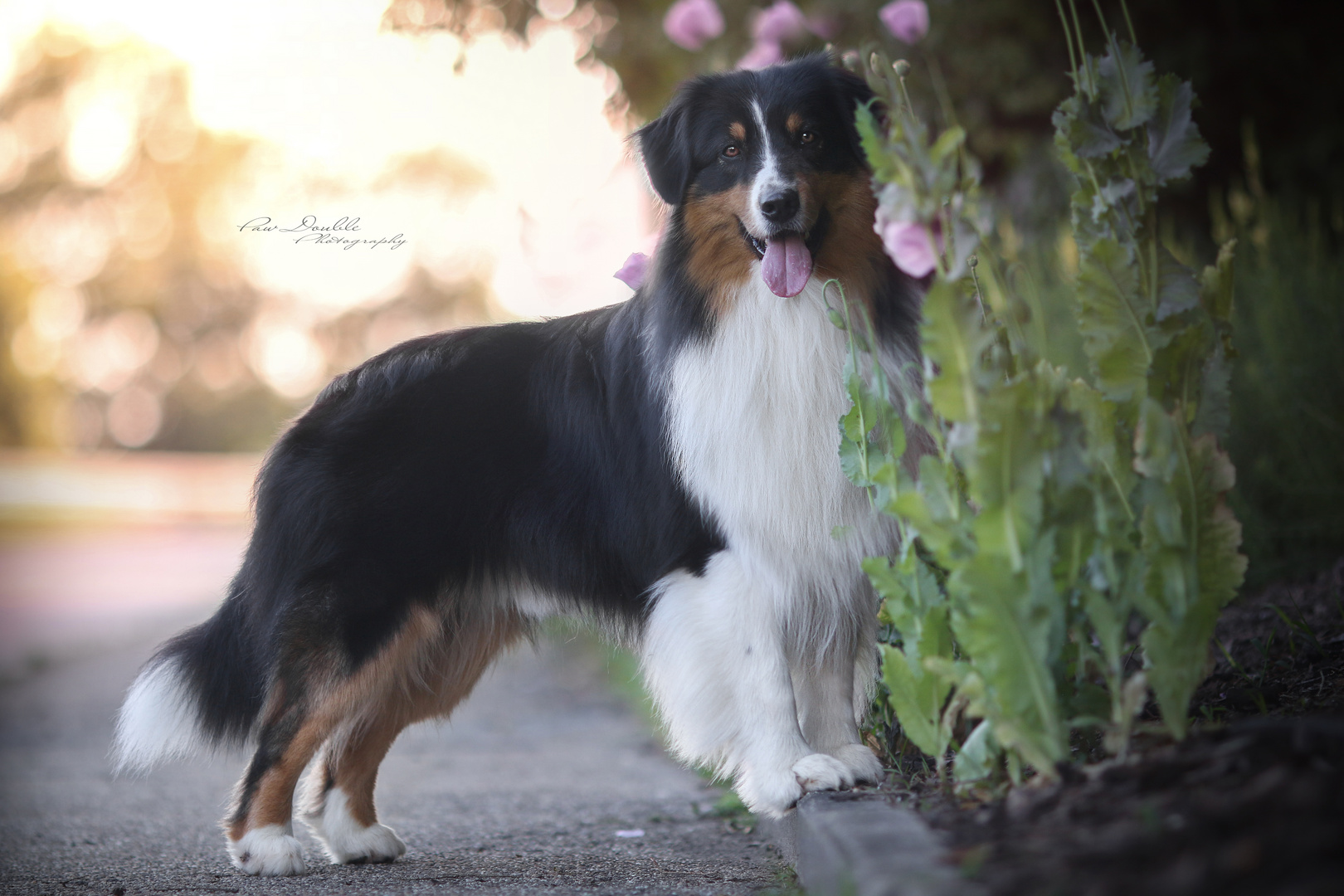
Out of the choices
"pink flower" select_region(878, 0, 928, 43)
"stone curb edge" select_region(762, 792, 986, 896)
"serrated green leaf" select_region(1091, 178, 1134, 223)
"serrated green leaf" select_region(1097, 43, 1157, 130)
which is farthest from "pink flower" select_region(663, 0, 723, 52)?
"stone curb edge" select_region(762, 792, 986, 896)

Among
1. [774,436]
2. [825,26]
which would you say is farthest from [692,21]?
[774,436]

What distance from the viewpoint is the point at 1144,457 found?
7.11 feet

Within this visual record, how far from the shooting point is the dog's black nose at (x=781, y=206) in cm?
306

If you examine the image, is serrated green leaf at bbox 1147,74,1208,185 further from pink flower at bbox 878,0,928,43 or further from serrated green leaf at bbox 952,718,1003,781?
pink flower at bbox 878,0,928,43

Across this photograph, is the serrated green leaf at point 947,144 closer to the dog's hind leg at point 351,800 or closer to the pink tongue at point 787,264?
the pink tongue at point 787,264

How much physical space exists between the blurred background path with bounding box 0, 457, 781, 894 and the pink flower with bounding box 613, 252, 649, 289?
144cm

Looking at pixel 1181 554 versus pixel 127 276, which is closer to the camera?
pixel 1181 554

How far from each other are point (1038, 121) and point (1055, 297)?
6.76 ft

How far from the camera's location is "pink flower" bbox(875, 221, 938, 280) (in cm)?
218

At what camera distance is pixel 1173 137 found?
2.39 metres

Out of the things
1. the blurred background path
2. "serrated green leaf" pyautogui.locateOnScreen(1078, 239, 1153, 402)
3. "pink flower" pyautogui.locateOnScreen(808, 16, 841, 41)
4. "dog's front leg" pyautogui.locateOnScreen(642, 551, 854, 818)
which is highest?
"pink flower" pyautogui.locateOnScreen(808, 16, 841, 41)

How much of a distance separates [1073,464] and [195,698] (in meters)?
2.91

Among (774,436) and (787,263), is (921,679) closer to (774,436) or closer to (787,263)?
(774,436)

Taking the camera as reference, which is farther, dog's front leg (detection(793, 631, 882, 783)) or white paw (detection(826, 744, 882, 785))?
dog's front leg (detection(793, 631, 882, 783))
